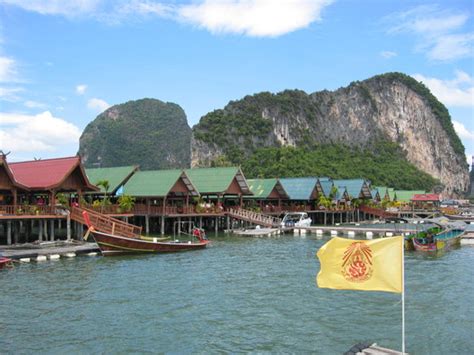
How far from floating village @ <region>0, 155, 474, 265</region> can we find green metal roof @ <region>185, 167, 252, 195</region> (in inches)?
4.4

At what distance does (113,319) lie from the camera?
1719 cm

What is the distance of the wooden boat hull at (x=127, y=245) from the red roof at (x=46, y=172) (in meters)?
6.65

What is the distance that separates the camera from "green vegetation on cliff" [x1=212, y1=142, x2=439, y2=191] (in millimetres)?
116625

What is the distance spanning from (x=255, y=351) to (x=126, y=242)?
18.6m

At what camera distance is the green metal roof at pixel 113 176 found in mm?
48656

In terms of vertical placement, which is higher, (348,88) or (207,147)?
(348,88)

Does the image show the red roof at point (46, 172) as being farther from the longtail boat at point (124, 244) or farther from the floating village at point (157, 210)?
the longtail boat at point (124, 244)

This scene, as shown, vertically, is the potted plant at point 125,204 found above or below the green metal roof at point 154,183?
below

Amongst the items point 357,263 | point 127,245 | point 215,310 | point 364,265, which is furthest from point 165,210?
point 364,265

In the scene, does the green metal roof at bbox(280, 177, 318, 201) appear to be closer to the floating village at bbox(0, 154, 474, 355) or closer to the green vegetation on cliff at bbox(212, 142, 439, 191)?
the floating village at bbox(0, 154, 474, 355)

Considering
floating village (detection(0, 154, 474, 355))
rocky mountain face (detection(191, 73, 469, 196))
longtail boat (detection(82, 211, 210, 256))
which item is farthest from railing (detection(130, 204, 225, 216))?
rocky mountain face (detection(191, 73, 469, 196))

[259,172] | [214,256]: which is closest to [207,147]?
[259,172]

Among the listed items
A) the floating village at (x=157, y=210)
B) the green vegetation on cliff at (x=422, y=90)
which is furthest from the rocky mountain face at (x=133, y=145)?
the floating village at (x=157, y=210)

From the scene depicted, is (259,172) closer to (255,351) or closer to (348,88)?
(348,88)
